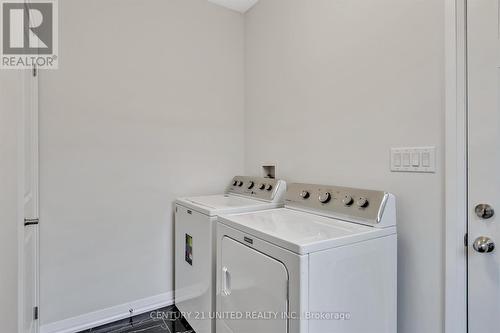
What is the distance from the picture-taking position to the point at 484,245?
1.14 meters

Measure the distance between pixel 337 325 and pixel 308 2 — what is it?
80.9 inches

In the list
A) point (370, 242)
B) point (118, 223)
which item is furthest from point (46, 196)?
point (370, 242)

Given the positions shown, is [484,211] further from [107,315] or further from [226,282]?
[107,315]

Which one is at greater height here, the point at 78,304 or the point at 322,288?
the point at 322,288

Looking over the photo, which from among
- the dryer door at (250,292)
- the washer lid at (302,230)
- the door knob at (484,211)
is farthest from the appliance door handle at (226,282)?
the door knob at (484,211)

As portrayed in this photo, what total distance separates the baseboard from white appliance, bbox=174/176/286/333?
0.60 ft

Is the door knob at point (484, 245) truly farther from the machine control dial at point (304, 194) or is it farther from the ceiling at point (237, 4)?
the ceiling at point (237, 4)

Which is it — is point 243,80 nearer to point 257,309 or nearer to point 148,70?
point 148,70

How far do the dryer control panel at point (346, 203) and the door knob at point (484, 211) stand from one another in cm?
33

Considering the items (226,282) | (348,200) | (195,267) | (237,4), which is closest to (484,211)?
(348,200)

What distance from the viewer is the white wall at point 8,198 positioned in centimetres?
107

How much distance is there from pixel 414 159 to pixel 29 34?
245cm

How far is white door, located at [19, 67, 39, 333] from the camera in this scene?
149 cm

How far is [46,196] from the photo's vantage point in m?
1.83
